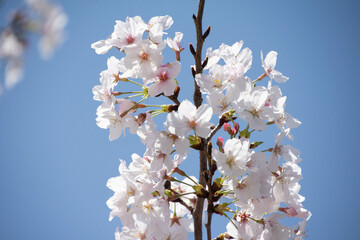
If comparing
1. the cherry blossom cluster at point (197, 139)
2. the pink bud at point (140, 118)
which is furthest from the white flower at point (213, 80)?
the pink bud at point (140, 118)

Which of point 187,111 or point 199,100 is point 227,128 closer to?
point 199,100

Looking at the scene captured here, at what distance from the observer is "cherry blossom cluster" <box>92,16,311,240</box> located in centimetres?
125

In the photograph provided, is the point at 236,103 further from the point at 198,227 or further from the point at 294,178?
the point at 198,227

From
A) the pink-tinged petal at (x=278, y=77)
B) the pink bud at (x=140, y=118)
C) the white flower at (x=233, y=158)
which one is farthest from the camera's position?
the pink-tinged petal at (x=278, y=77)

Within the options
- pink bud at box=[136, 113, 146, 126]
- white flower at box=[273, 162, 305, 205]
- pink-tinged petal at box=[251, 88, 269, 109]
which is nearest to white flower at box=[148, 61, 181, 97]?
pink bud at box=[136, 113, 146, 126]

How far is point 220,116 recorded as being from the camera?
1291mm

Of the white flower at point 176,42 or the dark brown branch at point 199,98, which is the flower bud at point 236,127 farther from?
the white flower at point 176,42

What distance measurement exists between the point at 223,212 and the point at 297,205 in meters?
0.37

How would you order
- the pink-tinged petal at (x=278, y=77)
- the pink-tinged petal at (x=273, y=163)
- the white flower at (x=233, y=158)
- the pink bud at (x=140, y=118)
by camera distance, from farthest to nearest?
the pink-tinged petal at (x=278, y=77), the pink bud at (x=140, y=118), the pink-tinged petal at (x=273, y=163), the white flower at (x=233, y=158)

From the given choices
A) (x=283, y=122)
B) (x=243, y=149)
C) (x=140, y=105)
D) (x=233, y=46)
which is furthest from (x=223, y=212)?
(x=233, y=46)

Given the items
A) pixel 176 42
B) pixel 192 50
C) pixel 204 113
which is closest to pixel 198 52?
pixel 192 50

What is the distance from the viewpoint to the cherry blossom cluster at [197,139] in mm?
1247

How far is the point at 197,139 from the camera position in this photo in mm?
1349

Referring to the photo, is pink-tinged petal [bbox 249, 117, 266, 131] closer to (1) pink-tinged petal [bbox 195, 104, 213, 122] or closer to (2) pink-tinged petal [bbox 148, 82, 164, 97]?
(1) pink-tinged petal [bbox 195, 104, 213, 122]
